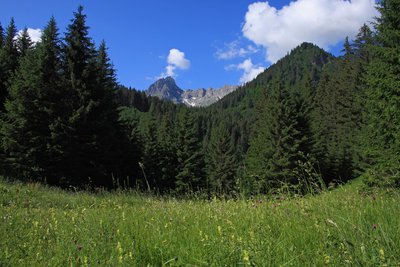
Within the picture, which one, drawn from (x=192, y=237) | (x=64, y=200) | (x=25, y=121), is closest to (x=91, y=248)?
(x=192, y=237)

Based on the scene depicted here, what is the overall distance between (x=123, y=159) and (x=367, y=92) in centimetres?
2122

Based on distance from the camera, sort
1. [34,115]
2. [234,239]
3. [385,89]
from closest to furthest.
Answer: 1. [234,239]
2. [385,89]
3. [34,115]

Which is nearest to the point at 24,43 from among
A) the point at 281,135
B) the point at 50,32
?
the point at 50,32

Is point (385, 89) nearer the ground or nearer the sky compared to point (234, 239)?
nearer the sky

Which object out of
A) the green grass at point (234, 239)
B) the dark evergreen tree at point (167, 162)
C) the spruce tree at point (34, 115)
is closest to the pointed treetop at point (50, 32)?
the spruce tree at point (34, 115)

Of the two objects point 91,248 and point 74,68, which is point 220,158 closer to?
point 74,68

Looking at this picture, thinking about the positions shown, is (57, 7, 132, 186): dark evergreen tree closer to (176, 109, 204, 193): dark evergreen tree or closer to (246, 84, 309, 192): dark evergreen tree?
(176, 109, 204, 193): dark evergreen tree

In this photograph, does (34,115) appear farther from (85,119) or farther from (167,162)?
(167,162)

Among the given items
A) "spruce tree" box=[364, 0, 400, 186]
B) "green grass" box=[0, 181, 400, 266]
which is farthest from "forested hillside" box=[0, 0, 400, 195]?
"green grass" box=[0, 181, 400, 266]

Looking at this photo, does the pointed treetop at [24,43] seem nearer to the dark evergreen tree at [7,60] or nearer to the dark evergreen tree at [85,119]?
the dark evergreen tree at [7,60]

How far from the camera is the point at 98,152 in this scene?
25906mm

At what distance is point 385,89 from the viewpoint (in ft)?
58.3

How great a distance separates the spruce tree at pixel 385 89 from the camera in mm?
16812

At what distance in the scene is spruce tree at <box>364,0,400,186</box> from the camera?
55.2 feet
